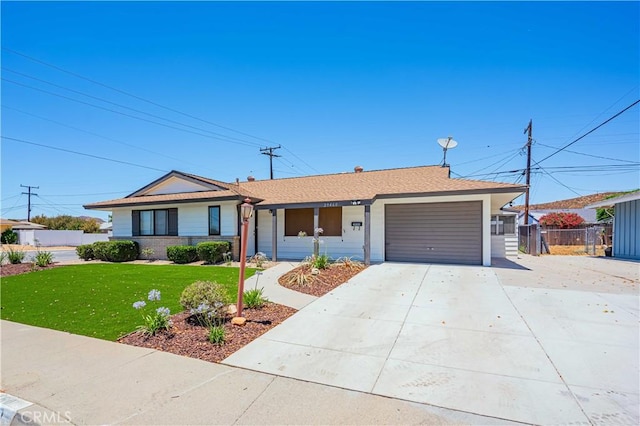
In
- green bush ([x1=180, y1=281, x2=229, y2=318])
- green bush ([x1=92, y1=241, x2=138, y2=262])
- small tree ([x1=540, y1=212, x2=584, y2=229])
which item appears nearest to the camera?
green bush ([x1=180, y1=281, x2=229, y2=318])

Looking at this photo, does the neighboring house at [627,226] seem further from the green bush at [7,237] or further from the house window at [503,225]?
the green bush at [7,237]

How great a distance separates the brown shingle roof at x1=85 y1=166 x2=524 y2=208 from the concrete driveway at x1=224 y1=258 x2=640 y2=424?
5059mm

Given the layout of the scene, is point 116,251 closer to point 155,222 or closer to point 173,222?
point 155,222

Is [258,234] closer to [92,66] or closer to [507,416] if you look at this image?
[92,66]

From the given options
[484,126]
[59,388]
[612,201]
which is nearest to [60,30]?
[59,388]

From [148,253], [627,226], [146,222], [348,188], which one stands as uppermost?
[348,188]

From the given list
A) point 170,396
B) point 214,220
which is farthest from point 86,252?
point 170,396

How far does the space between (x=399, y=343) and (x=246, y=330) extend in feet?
7.96

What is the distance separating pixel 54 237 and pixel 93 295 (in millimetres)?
37744

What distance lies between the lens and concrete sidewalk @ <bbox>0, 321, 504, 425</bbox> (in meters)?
2.79

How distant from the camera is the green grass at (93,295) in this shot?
5544mm

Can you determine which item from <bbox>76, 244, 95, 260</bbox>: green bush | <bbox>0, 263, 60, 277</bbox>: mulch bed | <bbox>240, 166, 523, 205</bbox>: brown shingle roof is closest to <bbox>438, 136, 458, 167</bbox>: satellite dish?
<bbox>240, 166, 523, 205</bbox>: brown shingle roof

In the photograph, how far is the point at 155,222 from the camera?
16.2 m

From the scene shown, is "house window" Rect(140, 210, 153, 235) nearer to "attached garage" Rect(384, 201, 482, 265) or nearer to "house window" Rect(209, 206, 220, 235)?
"house window" Rect(209, 206, 220, 235)
